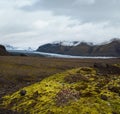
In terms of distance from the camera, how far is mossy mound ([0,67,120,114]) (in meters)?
19.3

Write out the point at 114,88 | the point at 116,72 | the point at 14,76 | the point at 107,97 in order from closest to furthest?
1. the point at 107,97
2. the point at 114,88
3. the point at 116,72
4. the point at 14,76

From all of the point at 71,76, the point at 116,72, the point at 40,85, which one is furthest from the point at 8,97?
the point at 116,72

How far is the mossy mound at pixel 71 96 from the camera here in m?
19.3

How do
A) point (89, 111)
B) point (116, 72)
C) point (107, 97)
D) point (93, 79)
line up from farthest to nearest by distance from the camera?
point (116, 72), point (93, 79), point (107, 97), point (89, 111)

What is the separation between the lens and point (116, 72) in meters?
28.8

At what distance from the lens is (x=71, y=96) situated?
21.0 meters

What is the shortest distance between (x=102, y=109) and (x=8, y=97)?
25.1 feet

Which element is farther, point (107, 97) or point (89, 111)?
point (107, 97)

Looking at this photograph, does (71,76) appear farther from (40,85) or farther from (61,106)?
(61,106)

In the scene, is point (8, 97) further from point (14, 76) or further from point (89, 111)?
point (14, 76)

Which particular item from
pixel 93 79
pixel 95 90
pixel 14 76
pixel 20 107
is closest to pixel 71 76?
pixel 93 79

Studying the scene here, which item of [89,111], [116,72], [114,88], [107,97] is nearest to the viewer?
[89,111]

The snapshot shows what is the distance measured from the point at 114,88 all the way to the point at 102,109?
3.82 m

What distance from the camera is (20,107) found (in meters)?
21.3
